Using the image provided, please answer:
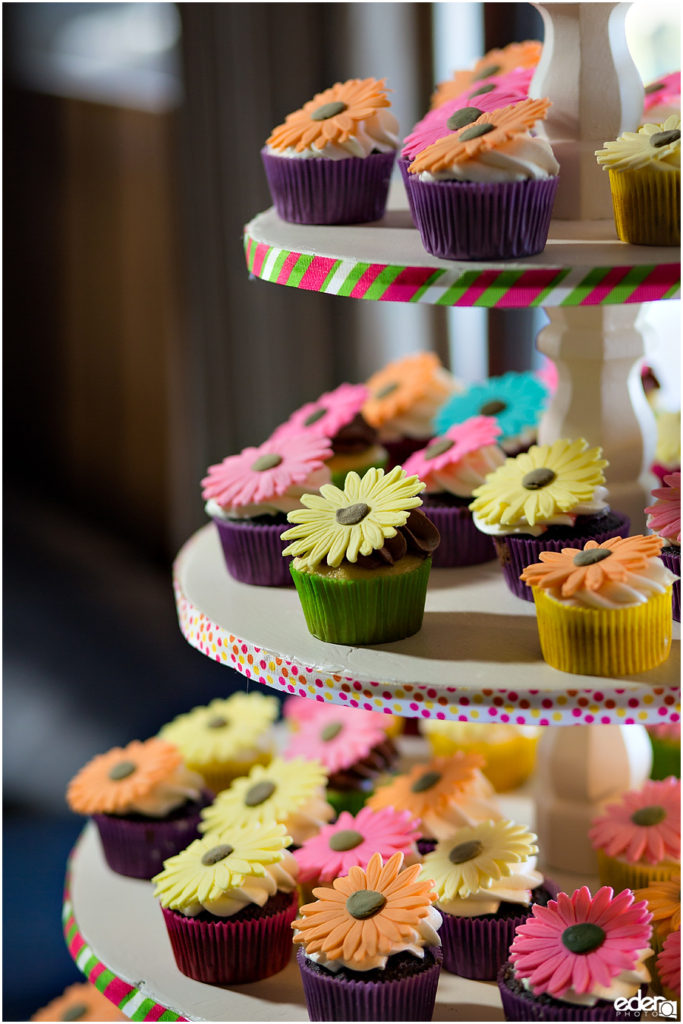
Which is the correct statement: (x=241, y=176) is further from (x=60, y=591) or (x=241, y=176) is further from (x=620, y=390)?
(x=620, y=390)

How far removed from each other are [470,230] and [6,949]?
76.0 inches

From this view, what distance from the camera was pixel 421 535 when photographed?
1.27 m

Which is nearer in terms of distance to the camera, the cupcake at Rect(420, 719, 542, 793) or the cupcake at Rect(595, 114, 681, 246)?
the cupcake at Rect(595, 114, 681, 246)

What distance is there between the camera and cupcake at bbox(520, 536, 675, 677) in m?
1.13

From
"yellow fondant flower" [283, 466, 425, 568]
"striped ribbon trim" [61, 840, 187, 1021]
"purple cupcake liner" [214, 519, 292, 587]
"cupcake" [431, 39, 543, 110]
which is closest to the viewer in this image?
"yellow fondant flower" [283, 466, 425, 568]

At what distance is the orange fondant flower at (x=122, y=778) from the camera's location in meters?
1.63

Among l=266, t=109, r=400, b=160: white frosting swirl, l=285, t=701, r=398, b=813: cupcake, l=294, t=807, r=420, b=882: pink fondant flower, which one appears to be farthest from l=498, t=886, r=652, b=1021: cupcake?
l=266, t=109, r=400, b=160: white frosting swirl

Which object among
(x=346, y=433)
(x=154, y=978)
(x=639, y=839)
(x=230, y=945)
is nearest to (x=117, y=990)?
(x=154, y=978)

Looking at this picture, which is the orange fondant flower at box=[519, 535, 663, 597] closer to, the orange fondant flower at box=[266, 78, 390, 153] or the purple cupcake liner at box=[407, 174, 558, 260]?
the purple cupcake liner at box=[407, 174, 558, 260]

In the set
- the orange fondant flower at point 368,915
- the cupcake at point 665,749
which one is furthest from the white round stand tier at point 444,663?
the cupcake at point 665,749

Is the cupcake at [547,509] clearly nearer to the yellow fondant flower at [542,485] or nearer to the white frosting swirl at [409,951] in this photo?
the yellow fondant flower at [542,485]

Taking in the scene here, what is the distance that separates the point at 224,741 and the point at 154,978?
18.7 inches

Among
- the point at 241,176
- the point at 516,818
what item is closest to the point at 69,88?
the point at 241,176

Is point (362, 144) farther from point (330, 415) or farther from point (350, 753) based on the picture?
point (350, 753)
